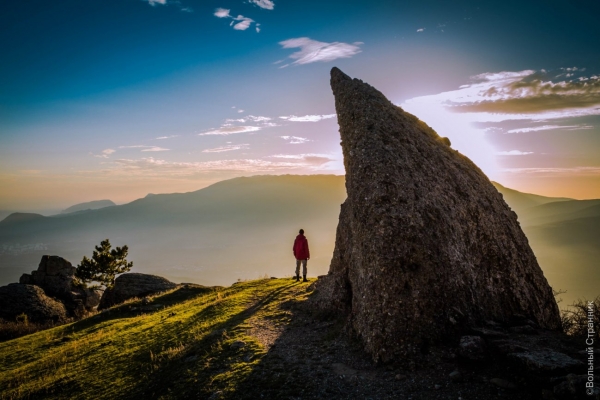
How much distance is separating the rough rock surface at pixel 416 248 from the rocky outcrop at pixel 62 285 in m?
43.7

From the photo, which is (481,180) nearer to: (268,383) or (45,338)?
(268,383)

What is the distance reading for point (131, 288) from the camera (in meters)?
40.9

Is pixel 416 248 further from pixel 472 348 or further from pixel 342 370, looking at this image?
pixel 342 370

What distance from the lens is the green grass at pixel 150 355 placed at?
41.5 feet

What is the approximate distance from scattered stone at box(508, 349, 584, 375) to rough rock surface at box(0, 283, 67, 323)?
4697 centimetres

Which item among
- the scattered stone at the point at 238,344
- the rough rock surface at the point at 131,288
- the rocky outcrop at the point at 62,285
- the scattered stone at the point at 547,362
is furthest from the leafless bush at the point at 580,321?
the rocky outcrop at the point at 62,285

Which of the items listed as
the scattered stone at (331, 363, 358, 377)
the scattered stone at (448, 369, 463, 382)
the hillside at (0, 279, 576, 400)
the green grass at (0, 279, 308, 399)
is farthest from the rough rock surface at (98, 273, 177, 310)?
the scattered stone at (448, 369, 463, 382)

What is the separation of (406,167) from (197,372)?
13319mm

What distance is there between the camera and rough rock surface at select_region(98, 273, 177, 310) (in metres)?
40.3

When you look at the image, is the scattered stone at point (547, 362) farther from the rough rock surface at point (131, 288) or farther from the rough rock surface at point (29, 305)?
the rough rock surface at point (29, 305)

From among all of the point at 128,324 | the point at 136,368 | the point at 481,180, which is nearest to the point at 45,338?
the point at 128,324

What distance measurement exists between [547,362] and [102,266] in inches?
2199

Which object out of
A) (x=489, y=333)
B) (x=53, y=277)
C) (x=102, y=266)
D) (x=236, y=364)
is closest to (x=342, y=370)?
(x=236, y=364)

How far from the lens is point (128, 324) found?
24.7m
